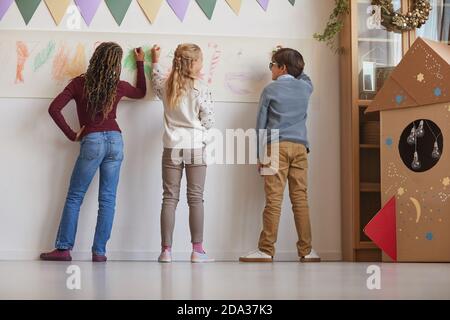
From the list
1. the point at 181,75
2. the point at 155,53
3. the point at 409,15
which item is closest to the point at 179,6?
the point at 155,53

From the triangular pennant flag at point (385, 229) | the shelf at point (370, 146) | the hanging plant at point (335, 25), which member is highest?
the hanging plant at point (335, 25)

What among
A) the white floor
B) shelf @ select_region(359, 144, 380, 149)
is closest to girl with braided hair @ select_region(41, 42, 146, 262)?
the white floor

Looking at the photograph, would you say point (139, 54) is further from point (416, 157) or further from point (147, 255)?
point (416, 157)

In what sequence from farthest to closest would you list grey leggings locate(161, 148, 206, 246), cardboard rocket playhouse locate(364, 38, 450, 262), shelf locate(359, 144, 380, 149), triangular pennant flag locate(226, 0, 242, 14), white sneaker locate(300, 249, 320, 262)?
triangular pennant flag locate(226, 0, 242, 14)
shelf locate(359, 144, 380, 149)
white sneaker locate(300, 249, 320, 262)
grey leggings locate(161, 148, 206, 246)
cardboard rocket playhouse locate(364, 38, 450, 262)

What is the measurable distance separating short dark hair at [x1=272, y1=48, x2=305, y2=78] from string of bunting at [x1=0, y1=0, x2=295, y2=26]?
15.1 inches

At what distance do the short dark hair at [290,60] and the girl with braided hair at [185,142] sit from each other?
17.3 inches

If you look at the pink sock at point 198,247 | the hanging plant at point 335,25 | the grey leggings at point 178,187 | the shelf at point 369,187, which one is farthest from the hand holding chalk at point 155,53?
the shelf at point 369,187

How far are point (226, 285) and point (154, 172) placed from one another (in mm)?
2063

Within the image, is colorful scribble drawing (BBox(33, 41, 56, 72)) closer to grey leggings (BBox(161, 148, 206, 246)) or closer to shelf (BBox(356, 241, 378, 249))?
grey leggings (BBox(161, 148, 206, 246))

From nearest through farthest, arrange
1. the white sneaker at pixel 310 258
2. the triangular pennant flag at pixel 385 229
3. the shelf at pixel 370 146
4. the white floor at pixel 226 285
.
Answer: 1. the white floor at pixel 226 285
2. the triangular pennant flag at pixel 385 229
3. the white sneaker at pixel 310 258
4. the shelf at pixel 370 146

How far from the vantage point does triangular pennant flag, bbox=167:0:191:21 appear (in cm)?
428

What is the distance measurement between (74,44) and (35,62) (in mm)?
237

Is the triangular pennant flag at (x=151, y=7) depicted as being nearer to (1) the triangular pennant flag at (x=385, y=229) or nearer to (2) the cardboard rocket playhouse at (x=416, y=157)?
(2) the cardboard rocket playhouse at (x=416, y=157)

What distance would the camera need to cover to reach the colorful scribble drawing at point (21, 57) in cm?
421
